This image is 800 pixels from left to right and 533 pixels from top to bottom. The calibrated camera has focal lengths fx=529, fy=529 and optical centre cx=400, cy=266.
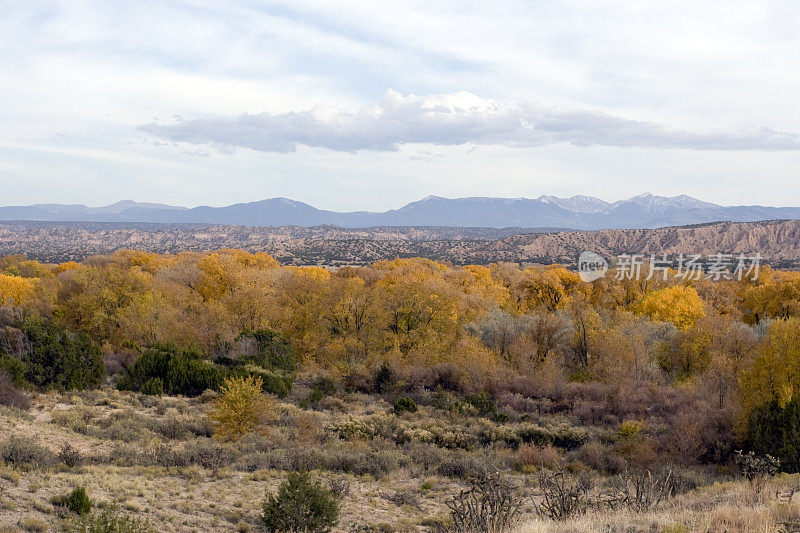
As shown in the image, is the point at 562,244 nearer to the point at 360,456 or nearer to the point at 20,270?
the point at 20,270

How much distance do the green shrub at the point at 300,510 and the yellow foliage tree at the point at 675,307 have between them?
4052 centimetres

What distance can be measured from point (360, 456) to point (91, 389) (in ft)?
56.4

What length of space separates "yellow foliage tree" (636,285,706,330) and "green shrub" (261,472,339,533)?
133 ft

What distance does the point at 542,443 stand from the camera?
71.6ft

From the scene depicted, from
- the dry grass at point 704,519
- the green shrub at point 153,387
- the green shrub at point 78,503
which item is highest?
the dry grass at point 704,519

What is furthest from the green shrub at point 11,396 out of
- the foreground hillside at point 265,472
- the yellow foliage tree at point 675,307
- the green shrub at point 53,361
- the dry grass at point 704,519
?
the yellow foliage tree at point 675,307

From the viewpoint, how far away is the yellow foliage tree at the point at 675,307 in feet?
147

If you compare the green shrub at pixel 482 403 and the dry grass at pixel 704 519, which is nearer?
the dry grass at pixel 704 519

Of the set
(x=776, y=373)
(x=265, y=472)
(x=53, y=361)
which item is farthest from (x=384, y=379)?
(x=776, y=373)

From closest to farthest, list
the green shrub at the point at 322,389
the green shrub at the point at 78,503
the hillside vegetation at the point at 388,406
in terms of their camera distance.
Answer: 1. the green shrub at the point at 78,503
2. the hillside vegetation at the point at 388,406
3. the green shrub at the point at 322,389

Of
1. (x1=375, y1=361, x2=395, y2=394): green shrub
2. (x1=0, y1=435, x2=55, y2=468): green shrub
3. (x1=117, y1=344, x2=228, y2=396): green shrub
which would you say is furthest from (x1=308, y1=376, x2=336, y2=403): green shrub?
(x1=0, y1=435, x2=55, y2=468): green shrub

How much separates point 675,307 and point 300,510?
42.4m

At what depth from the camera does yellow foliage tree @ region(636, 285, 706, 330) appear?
147ft

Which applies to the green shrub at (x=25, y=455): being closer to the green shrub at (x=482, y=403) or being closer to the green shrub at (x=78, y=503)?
the green shrub at (x=78, y=503)
